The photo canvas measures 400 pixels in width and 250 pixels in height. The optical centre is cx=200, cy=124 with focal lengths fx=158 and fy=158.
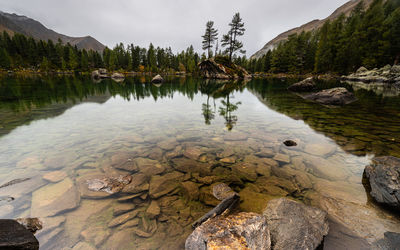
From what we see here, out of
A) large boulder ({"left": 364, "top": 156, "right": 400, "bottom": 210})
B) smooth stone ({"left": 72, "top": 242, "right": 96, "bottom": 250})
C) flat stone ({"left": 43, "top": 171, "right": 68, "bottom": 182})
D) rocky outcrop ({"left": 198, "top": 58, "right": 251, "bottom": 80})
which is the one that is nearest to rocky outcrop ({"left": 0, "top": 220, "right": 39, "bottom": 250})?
smooth stone ({"left": 72, "top": 242, "right": 96, "bottom": 250})

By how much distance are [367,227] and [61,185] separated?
6.46 meters

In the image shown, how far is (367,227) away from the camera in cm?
283

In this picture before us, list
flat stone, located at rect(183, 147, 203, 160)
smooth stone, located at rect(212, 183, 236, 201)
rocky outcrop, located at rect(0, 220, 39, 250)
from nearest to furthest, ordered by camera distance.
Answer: rocky outcrop, located at rect(0, 220, 39, 250) < smooth stone, located at rect(212, 183, 236, 201) < flat stone, located at rect(183, 147, 203, 160)

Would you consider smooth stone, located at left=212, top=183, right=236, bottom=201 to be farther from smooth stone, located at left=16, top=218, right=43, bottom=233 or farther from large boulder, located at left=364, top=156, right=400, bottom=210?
smooth stone, located at left=16, top=218, right=43, bottom=233

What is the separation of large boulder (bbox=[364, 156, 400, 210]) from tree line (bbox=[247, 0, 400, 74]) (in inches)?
2263

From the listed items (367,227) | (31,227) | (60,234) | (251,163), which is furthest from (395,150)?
(31,227)

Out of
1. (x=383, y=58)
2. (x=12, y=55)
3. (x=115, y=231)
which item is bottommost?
(x=115, y=231)

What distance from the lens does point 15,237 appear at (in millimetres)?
2232

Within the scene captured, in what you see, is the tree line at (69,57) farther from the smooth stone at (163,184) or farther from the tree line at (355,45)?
the smooth stone at (163,184)

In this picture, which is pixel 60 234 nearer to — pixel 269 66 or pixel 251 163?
pixel 251 163

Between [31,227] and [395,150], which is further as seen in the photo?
[395,150]

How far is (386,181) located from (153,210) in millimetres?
5037

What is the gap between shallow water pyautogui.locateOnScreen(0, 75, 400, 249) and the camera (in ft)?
9.64

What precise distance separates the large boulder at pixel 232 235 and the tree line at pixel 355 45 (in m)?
61.2
